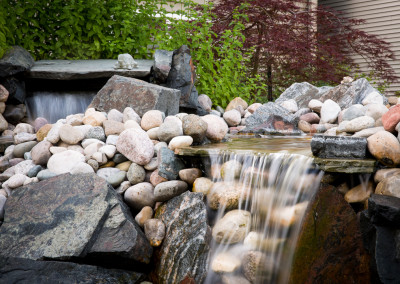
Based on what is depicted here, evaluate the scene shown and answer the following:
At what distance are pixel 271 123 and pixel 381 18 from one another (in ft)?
22.2

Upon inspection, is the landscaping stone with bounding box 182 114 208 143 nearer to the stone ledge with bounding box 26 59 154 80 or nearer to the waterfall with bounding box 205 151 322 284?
the waterfall with bounding box 205 151 322 284

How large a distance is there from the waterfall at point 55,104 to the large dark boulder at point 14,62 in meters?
0.44

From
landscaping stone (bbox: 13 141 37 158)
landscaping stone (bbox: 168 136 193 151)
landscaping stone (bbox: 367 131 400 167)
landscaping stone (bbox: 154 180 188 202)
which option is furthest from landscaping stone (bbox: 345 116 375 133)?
landscaping stone (bbox: 13 141 37 158)

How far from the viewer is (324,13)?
826 cm

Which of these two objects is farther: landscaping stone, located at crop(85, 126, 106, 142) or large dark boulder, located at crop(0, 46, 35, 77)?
large dark boulder, located at crop(0, 46, 35, 77)

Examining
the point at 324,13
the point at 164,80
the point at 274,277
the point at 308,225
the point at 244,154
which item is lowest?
the point at 274,277

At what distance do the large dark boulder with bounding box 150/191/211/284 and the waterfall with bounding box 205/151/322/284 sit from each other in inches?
3.2

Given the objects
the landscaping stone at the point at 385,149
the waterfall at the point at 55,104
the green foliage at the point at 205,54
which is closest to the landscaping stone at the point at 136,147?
the landscaping stone at the point at 385,149

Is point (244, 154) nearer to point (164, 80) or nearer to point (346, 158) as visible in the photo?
point (346, 158)

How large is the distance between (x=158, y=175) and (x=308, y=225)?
1.25 metres

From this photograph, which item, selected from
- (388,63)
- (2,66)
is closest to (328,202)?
(2,66)

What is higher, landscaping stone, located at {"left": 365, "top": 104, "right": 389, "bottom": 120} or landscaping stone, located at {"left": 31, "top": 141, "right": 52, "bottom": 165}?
landscaping stone, located at {"left": 365, "top": 104, "right": 389, "bottom": 120}

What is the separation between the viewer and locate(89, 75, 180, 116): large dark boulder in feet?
14.3

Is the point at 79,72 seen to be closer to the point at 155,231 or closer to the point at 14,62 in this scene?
the point at 14,62
